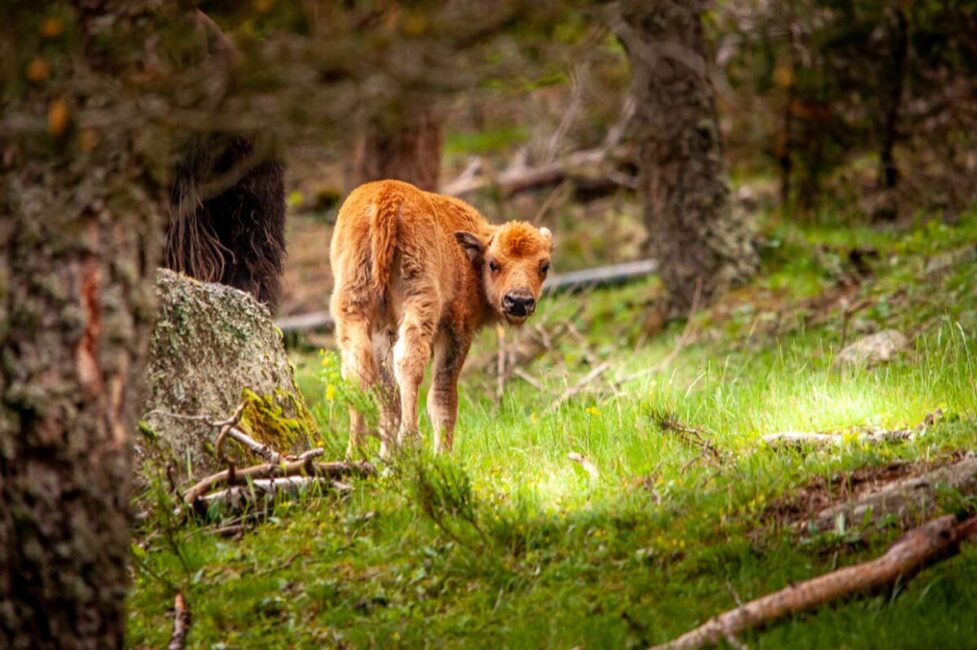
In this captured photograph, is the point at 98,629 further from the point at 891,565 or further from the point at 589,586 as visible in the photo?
the point at 891,565

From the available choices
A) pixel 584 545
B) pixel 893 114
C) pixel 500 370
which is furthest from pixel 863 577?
pixel 893 114

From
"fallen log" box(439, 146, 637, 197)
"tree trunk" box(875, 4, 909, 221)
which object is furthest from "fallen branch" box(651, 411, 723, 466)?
"fallen log" box(439, 146, 637, 197)

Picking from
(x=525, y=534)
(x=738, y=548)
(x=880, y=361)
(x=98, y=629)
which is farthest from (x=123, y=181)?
(x=880, y=361)

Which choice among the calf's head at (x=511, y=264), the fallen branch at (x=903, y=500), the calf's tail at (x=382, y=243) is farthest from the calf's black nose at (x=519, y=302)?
the fallen branch at (x=903, y=500)

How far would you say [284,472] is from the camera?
6391 mm

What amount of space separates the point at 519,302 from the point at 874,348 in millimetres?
3202

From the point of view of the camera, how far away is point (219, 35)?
7609mm

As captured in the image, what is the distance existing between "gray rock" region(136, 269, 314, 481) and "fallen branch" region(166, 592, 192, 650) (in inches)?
44.8

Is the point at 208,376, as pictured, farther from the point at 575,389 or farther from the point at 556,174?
the point at 556,174

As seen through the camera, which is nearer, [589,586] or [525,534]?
[589,586]

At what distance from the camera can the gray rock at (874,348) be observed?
9.25m

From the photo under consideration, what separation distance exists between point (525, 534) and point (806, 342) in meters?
5.95

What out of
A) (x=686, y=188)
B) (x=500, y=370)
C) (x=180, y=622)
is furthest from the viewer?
(x=686, y=188)

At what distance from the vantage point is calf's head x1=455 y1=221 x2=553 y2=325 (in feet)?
26.8
